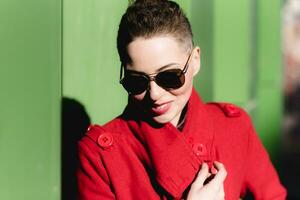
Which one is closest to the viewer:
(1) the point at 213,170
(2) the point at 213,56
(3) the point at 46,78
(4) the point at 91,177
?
(4) the point at 91,177

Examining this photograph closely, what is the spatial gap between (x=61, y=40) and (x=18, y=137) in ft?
1.50

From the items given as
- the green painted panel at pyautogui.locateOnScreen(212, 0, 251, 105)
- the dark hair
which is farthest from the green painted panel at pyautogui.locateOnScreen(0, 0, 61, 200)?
the green painted panel at pyautogui.locateOnScreen(212, 0, 251, 105)

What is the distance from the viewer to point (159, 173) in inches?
92.4

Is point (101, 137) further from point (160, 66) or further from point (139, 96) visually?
point (160, 66)

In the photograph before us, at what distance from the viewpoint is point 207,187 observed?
2246 mm

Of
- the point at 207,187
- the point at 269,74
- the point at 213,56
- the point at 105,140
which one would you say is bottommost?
the point at 269,74

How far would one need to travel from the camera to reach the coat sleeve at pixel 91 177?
2.27 metres

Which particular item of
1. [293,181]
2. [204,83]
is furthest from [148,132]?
[293,181]

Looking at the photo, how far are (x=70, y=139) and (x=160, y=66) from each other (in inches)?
29.8

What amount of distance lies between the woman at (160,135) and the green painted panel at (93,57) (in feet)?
1.36

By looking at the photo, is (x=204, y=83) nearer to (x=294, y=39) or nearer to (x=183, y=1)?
(x=183, y=1)

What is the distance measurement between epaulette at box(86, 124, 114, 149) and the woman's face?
17cm

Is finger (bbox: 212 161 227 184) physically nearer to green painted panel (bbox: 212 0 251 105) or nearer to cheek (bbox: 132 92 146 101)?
cheek (bbox: 132 92 146 101)

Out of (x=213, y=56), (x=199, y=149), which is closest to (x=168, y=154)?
(x=199, y=149)
